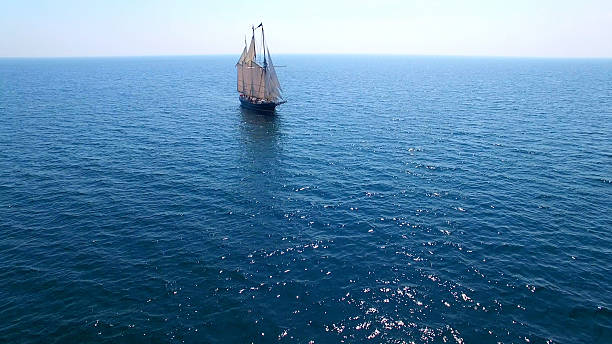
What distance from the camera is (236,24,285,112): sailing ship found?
125750 millimetres

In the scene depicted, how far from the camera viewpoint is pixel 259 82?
130 meters

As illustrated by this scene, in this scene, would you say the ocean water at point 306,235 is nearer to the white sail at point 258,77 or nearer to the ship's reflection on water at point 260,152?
the ship's reflection on water at point 260,152

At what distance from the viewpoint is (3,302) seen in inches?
1545

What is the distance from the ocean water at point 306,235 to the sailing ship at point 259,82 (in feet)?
95.7

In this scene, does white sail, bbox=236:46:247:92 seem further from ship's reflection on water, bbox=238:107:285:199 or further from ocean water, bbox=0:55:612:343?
ocean water, bbox=0:55:612:343

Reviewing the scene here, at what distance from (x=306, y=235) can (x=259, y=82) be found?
88548 millimetres

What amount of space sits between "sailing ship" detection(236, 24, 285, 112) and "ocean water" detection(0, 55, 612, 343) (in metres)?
29.2

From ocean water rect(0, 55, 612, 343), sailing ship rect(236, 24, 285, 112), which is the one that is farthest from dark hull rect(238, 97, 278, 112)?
ocean water rect(0, 55, 612, 343)

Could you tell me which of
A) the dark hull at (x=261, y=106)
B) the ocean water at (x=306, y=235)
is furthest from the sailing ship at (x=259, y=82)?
the ocean water at (x=306, y=235)

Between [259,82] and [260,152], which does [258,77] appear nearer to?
[259,82]

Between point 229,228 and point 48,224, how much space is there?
26767mm

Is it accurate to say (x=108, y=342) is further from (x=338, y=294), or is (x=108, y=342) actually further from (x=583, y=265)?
(x=583, y=265)

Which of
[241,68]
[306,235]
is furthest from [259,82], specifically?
[306,235]

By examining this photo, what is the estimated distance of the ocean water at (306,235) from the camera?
3756 centimetres
